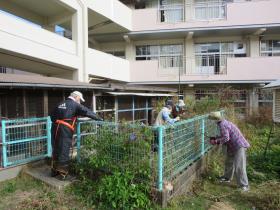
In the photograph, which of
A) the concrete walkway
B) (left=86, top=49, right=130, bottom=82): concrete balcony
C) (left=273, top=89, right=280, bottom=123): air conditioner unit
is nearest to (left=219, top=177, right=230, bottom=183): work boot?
the concrete walkway

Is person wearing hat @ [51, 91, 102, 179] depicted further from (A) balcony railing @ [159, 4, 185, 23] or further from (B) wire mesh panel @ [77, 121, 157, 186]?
(A) balcony railing @ [159, 4, 185, 23]

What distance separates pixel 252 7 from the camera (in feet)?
41.5

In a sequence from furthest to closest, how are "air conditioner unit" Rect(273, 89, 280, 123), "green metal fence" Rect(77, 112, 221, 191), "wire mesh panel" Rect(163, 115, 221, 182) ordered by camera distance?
"air conditioner unit" Rect(273, 89, 280, 123)
"wire mesh panel" Rect(163, 115, 221, 182)
"green metal fence" Rect(77, 112, 221, 191)

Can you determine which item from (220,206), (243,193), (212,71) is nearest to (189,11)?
(212,71)

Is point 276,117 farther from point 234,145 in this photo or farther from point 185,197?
point 185,197

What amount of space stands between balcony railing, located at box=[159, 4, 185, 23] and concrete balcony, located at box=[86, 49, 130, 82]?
3.46 meters

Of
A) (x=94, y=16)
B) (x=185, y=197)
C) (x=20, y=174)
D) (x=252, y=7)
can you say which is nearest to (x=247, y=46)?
(x=252, y=7)

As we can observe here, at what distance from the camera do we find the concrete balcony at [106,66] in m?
11.1

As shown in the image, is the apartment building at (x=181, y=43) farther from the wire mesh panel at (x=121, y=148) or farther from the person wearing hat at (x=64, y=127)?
the wire mesh panel at (x=121, y=148)

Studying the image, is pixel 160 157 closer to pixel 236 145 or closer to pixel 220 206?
pixel 220 206

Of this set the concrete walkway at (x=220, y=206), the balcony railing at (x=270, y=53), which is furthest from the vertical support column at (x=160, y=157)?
→ the balcony railing at (x=270, y=53)

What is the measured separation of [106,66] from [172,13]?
5389mm

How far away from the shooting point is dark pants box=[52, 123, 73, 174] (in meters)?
4.34

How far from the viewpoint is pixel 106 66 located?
12305 millimetres
